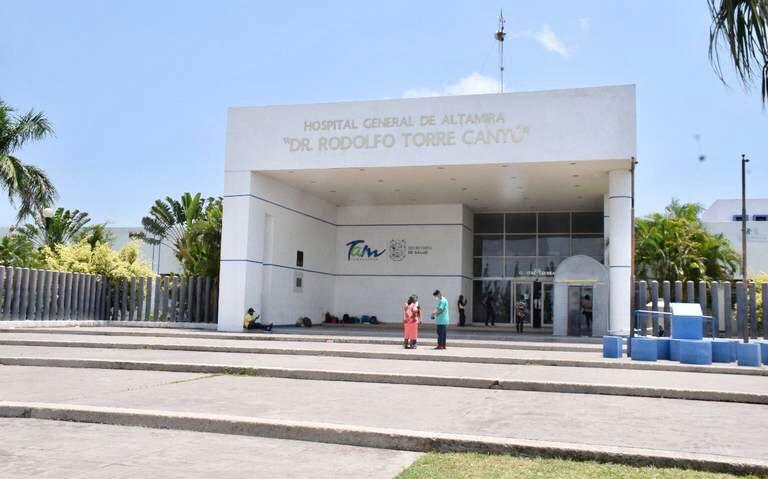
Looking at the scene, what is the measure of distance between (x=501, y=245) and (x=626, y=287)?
11562mm

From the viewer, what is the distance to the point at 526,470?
5.74m

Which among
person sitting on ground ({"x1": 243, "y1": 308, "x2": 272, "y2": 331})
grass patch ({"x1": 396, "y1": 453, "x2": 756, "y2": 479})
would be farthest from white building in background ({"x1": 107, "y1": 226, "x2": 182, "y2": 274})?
grass patch ({"x1": 396, "y1": 453, "x2": 756, "y2": 479})

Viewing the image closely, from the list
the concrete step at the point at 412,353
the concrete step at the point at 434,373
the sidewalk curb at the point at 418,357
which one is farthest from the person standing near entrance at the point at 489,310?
the concrete step at the point at 434,373

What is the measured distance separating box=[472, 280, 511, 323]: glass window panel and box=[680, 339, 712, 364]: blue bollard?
56.4ft

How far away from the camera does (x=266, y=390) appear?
10.4 meters

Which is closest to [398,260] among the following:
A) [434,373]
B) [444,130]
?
[444,130]

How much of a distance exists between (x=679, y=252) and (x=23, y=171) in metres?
31.1

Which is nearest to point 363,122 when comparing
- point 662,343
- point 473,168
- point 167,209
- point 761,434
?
point 473,168

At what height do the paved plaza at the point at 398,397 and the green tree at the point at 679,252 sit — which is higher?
the green tree at the point at 679,252

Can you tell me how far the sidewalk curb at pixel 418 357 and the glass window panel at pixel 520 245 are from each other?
17.1 m

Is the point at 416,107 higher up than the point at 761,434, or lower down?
higher up

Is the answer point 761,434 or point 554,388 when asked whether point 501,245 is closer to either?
point 554,388

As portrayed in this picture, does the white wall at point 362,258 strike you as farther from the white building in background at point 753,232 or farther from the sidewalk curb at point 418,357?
the white building in background at point 753,232

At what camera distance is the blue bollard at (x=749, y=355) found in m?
13.9
